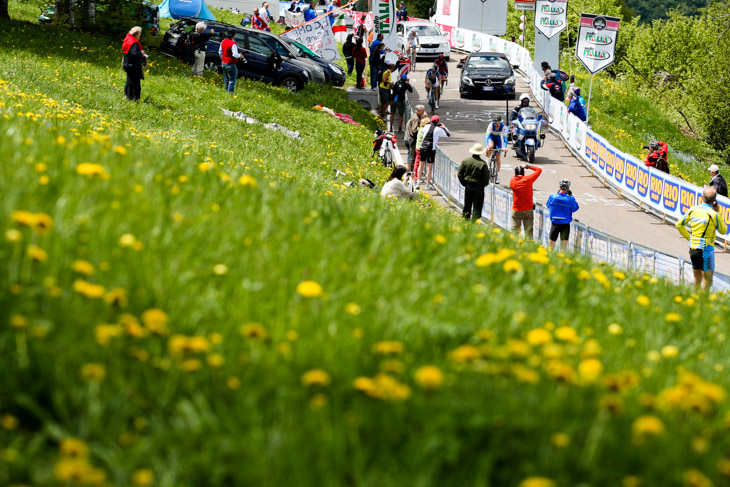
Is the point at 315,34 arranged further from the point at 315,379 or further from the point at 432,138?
the point at 315,379

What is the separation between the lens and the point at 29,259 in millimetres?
3193

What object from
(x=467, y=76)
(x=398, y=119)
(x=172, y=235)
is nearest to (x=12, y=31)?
(x=398, y=119)

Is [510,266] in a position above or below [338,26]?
above

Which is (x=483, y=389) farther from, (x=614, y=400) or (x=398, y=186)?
(x=398, y=186)

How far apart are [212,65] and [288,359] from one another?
27074 mm

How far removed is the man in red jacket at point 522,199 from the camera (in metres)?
16.2

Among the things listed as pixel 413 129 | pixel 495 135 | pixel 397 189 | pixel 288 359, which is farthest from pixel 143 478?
pixel 495 135

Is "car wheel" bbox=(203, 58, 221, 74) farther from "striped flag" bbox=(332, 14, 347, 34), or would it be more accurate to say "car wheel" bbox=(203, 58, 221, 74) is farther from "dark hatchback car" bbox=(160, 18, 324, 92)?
"striped flag" bbox=(332, 14, 347, 34)

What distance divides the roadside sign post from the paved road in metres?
3.45

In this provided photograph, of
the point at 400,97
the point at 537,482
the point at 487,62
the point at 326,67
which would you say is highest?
the point at 537,482

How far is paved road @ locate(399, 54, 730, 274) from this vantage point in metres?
20.6

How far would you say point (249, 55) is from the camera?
29.0 m

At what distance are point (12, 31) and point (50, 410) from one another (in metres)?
25.2

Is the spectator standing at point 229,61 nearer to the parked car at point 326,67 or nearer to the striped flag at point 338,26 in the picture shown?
the parked car at point 326,67
